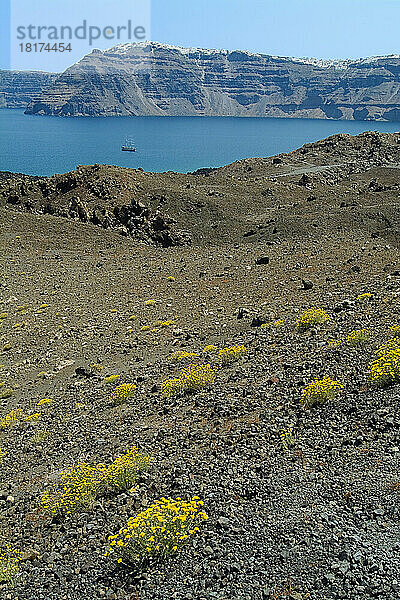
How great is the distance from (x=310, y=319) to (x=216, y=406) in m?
4.51

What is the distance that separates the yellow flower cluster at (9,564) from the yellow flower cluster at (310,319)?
8.71 metres

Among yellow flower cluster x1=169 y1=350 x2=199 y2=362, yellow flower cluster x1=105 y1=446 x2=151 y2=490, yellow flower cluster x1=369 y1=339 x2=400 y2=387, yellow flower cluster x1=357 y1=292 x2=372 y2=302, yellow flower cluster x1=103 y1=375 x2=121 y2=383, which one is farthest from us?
yellow flower cluster x1=357 y1=292 x2=372 y2=302

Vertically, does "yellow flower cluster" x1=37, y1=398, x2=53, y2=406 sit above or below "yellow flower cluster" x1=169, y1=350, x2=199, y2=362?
below

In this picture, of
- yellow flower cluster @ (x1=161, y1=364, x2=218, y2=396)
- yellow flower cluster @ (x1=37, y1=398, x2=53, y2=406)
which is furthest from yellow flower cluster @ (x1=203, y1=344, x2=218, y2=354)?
yellow flower cluster @ (x1=37, y1=398, x2=53, y2=406)

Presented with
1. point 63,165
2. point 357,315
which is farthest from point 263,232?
point 63,165

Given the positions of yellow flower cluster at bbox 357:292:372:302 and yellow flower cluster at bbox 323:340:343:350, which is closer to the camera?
yellow flower cluster at bbox 323:340:343:350

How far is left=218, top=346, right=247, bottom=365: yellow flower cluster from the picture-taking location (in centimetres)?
1298

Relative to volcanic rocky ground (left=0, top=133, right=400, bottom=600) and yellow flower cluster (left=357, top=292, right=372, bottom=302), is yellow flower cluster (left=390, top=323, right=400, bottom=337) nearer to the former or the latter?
volcanic rocky ground (left=0, top=133, right=400, bottom=600)

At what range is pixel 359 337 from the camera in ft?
38.9

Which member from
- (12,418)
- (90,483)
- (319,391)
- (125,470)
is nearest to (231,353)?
(319,391)

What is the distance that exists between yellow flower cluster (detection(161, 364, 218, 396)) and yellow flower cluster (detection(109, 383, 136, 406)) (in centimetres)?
88

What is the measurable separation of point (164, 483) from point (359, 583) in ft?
11.0

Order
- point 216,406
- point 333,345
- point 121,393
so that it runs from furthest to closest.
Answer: point 121,393, point 333,345, point 216,406

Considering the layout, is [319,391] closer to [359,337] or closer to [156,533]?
[359,337]
